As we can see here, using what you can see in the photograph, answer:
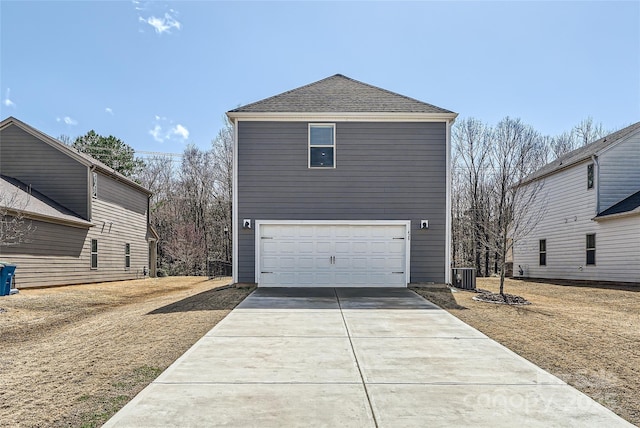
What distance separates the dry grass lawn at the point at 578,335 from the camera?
4742 millimetres

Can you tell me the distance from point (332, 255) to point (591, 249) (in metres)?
11.8

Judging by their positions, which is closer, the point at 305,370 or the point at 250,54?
the point at 305,370

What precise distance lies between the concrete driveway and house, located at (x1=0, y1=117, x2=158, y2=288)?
33.8ft

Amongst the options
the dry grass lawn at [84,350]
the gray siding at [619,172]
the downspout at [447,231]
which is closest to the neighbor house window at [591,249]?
the gray siding at [619,172]

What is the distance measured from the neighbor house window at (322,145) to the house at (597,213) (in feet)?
35.0

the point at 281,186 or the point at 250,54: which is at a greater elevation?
the point at 250,54

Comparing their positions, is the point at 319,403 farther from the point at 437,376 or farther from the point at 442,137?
the point at 442,137

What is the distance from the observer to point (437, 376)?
4953mm

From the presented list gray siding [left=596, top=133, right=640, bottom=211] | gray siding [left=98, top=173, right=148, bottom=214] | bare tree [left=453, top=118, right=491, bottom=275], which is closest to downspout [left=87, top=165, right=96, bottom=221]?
gray siding [left=98, top=173, right=148, bottom=214]

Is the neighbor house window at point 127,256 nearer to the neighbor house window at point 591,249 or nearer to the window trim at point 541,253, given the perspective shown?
the window trim at point 541,253

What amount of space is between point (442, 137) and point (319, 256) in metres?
5.09

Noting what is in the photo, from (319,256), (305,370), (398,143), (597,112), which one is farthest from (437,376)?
(597,112)

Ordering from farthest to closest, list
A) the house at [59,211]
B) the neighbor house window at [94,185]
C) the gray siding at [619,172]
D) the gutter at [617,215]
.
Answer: the neighbor house window at [94,185] < the gray siding at [619,172] < the gutter at [617,215] < the house at [59,211]

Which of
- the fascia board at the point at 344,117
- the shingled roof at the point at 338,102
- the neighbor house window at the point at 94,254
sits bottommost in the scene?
the neighbor house window at the point at 94,254
